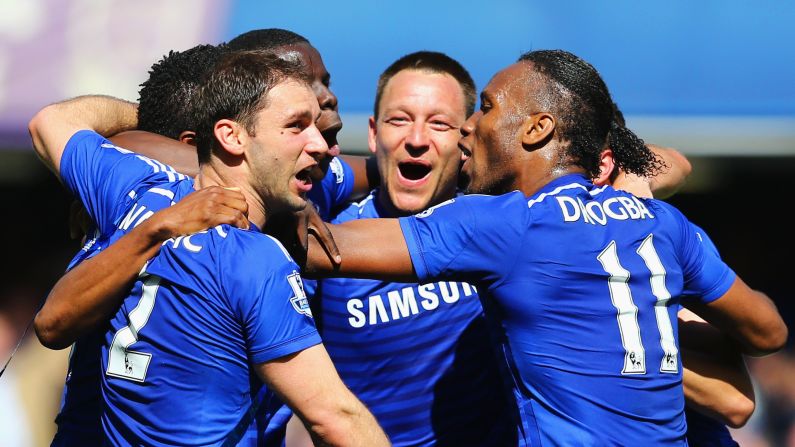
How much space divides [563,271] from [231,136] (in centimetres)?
111

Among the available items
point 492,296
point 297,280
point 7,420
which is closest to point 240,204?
point 297,280

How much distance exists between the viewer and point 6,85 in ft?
21.9

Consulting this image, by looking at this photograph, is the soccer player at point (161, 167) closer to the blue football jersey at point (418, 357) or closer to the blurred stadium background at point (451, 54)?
the blue football jersey at point (418, 357)

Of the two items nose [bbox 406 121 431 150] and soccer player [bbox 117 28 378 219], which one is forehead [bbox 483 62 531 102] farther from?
nose [bbox 406 121 431 150]

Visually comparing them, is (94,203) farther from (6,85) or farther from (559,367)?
(6,85)

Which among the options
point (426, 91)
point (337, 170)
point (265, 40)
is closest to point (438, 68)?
point (426, 91)

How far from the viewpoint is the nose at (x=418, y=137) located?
4.62 m

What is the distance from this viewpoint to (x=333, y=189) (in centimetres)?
445

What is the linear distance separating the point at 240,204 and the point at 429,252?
1.95 ft

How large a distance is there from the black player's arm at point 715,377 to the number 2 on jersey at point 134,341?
1963mm

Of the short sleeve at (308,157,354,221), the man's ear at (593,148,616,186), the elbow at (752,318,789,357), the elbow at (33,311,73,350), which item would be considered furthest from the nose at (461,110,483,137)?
the elbow at (33,311,73,350)

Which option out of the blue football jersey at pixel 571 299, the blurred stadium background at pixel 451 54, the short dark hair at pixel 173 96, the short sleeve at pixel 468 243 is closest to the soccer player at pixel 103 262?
the short dark hair at pixel 173 96

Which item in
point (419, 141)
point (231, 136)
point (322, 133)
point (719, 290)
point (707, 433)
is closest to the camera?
point (231, 136)

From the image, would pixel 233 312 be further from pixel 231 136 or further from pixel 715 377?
pixel 715 377
